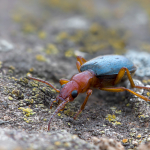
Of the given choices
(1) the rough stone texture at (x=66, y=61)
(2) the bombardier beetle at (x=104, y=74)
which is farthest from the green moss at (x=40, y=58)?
(2) the bombardier beetle at (x=104, y=74)

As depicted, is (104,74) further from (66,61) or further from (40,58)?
(40,58)

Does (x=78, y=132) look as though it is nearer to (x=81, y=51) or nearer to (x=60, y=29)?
(x=81, y=51)

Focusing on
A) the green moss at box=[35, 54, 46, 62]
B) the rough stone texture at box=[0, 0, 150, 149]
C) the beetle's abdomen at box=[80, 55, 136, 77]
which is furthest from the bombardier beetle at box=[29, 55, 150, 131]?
the green moss at box=[35, 54, 46, 62]

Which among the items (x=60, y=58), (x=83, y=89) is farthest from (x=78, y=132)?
(x=60, y=58)

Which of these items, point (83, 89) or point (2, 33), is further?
point (2, 33)

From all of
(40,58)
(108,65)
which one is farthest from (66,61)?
(108,65)

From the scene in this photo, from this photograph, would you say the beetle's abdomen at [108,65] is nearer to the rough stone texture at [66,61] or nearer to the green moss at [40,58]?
the rough stone texture at [66,61]

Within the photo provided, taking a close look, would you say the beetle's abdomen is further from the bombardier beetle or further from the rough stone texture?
the rough stone texture

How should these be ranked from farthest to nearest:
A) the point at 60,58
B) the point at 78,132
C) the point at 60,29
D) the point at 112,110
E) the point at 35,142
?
1. the point at 60,29
2. the point at 60,58
3. the point at 112,110
4. the point at 78,132
5. the point at 35,142
